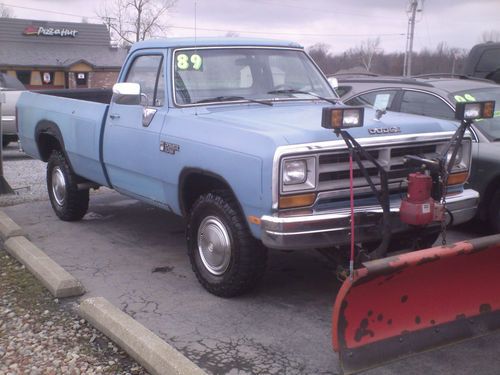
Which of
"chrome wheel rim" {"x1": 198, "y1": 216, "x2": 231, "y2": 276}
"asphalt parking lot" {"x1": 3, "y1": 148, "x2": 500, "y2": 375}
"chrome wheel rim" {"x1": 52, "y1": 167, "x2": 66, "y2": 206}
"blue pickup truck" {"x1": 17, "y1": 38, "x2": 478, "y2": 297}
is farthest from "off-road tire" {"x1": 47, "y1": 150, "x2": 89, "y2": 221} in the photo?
"chrome wheel rim" {"x1": 198, "y1": 216, "x2": 231, "y2": 276}

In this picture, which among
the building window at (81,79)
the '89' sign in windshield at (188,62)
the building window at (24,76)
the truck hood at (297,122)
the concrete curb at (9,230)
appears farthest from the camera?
the building window at (81,79)

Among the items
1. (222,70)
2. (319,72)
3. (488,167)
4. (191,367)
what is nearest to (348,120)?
(191,367)

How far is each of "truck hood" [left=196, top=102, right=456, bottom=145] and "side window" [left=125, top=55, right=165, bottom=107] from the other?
0.56m

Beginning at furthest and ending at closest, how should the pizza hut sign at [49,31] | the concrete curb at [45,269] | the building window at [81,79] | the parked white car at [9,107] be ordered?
the pizza hut sign at [49,31] → the building window at [81,79] → the parked white car at [9,107] → the concrete curb at [45,269]

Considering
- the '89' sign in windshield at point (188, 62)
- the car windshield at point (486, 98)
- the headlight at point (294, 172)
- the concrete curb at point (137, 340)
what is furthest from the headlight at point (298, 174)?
the car windshield at point (486, 98)

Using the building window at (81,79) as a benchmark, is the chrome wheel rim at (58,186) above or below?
above

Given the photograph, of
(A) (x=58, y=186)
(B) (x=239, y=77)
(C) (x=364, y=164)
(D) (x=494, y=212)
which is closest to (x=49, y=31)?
(A) (x=58, y=186)

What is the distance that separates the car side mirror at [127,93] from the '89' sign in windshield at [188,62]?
0.41m

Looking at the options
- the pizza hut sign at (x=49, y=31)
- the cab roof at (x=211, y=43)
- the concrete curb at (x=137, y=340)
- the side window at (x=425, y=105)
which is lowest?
the concrete curb at (x=137, y=340)

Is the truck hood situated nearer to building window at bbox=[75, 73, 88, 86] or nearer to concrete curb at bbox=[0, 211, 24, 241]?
concrete curb at bbox=[0, 211, 24, 241]

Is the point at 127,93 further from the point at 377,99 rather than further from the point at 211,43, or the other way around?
the point at 377,99

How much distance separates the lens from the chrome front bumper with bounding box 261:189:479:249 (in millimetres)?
3996

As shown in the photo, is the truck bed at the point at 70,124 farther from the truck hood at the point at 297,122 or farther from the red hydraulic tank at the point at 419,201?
the red hydraulic tank at the point at 419,201

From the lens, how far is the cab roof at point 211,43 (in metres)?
5.55
